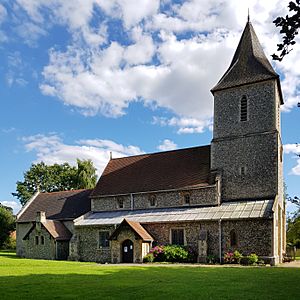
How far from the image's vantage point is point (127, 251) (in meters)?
31.1

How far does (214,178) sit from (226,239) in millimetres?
5319

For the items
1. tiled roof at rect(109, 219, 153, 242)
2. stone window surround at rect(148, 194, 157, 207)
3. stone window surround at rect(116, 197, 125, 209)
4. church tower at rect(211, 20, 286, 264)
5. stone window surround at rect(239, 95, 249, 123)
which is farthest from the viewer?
stone window surround at rect(116, 197, 125, 209)

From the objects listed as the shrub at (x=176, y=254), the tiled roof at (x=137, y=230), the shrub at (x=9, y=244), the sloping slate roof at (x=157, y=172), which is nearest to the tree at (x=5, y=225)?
the shrub at (x=9, y=244)

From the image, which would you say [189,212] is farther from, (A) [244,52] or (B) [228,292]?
(B) [228,292]

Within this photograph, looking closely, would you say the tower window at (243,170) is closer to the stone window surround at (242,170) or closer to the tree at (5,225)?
the stone window surround at (242,170)

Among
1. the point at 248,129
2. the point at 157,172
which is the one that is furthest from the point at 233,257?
the point at 157,172

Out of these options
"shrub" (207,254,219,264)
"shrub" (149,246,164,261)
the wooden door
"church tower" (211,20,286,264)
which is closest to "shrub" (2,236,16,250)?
the wooden door

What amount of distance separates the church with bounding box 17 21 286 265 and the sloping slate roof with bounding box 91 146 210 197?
103mm

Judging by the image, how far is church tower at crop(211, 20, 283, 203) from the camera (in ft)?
99.9

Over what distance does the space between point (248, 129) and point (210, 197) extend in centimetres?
627

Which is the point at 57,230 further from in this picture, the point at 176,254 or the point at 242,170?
the point at 242,170

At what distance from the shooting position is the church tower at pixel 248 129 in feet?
99.9

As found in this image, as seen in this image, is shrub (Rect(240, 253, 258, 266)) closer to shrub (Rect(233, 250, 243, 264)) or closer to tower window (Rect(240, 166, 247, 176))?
shrub (Rect(233, 250, 243, 264))

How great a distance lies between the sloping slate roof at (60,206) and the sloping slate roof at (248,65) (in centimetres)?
1706
